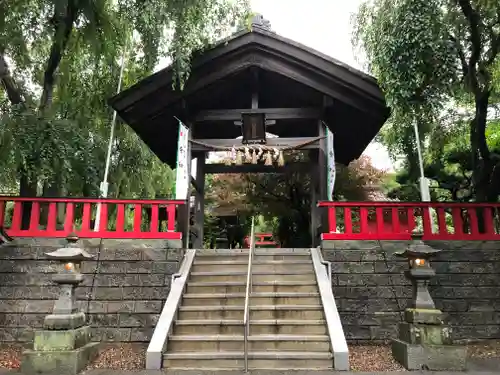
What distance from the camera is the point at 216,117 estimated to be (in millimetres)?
8789

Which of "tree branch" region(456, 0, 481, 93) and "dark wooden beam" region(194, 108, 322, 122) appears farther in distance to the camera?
"dark wooden beam" region(194, 108, 322, 122)

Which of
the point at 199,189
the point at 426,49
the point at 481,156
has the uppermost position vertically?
the point at 426,49

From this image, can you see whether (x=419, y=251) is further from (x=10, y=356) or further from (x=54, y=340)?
Answer: (x=10, y=356)

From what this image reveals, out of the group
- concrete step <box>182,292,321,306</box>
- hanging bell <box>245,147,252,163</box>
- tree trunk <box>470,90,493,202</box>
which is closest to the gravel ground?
concrete step <box>182,292,321,306</box>

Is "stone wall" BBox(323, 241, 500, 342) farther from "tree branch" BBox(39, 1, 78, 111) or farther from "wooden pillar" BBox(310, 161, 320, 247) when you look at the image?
"tree branch" BBox(39, 1, 78, 111)

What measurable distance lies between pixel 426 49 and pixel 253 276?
4.43m

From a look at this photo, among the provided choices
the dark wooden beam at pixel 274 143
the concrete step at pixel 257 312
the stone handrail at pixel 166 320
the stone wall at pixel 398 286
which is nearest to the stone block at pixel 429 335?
Result: the concrete step at pixel 257 312

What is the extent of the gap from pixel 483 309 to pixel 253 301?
381 cm

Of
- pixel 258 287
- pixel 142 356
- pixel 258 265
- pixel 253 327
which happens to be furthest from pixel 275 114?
pixel 142 356

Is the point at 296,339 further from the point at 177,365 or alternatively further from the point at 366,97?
the point at 366,97

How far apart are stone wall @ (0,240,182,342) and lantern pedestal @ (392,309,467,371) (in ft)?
12.3

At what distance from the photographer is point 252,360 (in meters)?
5.05

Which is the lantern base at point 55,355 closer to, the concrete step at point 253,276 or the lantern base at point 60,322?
the lantern base at point 60,322

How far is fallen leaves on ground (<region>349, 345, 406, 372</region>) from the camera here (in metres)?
5.02
